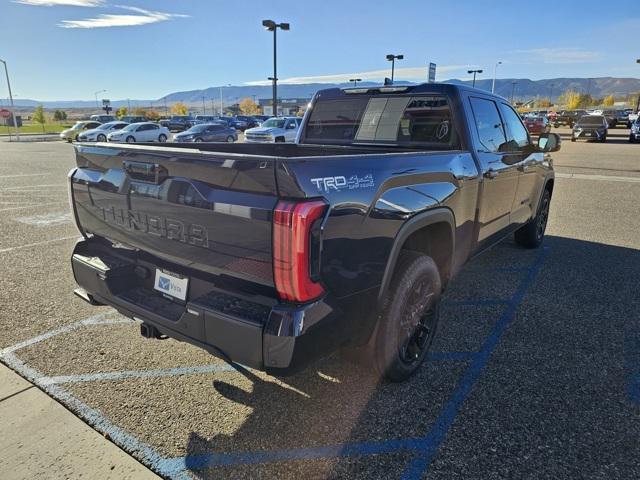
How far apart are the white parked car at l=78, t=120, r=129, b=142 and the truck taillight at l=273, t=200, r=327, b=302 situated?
30424 millimetres

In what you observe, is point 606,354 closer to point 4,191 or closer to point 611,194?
point 611,194

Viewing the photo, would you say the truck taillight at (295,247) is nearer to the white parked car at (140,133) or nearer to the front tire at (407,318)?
the front tire at (407,318)

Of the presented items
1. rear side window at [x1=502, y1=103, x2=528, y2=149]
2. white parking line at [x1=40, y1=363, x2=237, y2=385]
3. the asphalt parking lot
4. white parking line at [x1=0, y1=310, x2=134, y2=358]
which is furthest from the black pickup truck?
Result: rear side window at [x1=502, y1=103, x2=528, y2=149]

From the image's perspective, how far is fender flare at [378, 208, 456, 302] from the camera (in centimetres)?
242

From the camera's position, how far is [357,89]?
13.9 feet

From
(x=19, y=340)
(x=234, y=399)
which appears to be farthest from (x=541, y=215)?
(x=19, y=340)

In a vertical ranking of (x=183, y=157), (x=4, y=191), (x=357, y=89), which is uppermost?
(x=357, y=89)

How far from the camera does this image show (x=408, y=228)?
8.32 feet

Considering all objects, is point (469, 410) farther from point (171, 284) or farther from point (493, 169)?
point (493, 169)

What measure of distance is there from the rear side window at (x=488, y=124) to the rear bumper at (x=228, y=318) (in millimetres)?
2565

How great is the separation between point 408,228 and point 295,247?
0.91 m

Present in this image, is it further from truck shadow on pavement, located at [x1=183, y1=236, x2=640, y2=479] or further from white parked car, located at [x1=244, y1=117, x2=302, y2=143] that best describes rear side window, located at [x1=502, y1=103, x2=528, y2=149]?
white parked car, located at [x1=244, y1=117, x2=302, y2=143]

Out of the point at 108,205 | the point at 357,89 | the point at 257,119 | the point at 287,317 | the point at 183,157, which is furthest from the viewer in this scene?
the point at 257,119

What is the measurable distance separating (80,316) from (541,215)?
18.4ft
